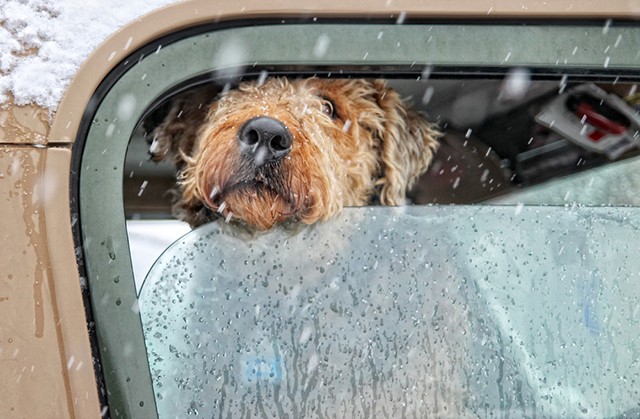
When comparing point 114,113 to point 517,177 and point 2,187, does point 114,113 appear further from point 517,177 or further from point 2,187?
point 517,177

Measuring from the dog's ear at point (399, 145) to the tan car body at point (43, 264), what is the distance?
1.47 m

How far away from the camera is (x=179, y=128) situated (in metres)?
2.28

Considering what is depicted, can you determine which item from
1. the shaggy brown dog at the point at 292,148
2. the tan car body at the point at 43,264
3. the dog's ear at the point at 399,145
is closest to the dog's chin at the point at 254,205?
the shaggy brown dog at the point at 292,148

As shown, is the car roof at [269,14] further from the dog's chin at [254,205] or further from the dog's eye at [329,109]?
the dog's eye at [329,109]

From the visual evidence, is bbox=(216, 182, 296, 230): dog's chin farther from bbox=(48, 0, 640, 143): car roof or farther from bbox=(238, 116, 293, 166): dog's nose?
bbox=(48, 0, 640, 143): car roof

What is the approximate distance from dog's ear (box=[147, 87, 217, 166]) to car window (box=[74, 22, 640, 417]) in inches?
32.9

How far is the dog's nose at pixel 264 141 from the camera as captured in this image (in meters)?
1.67

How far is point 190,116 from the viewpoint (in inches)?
89.1

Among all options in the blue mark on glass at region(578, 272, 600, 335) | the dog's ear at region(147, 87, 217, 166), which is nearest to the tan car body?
the dog's ear at region(147, 87, 217, 166)

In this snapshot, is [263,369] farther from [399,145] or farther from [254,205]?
[399,145]

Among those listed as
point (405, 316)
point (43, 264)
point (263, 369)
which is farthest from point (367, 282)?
point (43, 264)

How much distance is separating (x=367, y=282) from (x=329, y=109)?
1121 millimetres

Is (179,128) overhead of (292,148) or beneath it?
overhead

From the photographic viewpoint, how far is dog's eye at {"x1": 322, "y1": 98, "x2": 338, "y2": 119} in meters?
2.20
